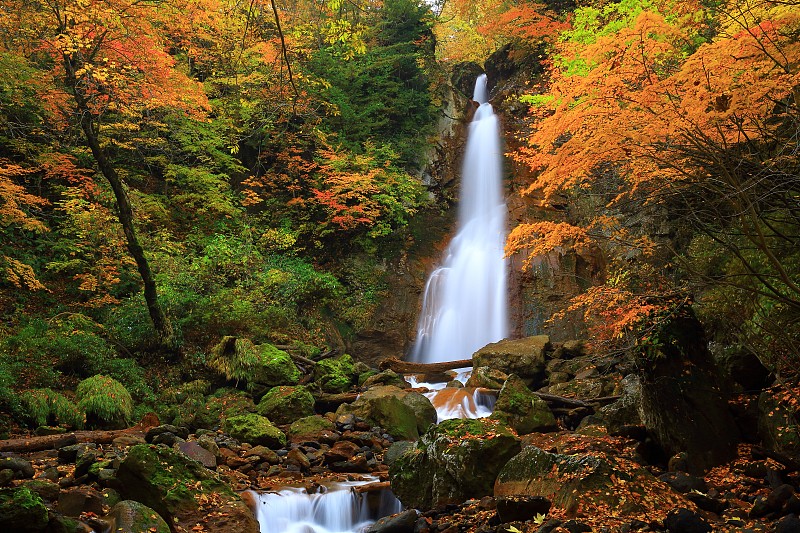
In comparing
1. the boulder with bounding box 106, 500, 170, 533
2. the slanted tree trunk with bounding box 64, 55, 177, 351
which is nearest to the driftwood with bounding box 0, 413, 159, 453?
the boulder with bounding box 106, 500, 170, 533

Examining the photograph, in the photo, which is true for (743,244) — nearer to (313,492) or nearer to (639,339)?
(639,339)

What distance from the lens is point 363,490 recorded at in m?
6.83

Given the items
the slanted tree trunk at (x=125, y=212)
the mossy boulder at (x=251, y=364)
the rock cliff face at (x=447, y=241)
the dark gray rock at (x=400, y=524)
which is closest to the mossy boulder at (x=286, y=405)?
the mossy boulder at (x=251, y=364)

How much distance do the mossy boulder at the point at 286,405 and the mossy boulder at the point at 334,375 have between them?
4.04ft

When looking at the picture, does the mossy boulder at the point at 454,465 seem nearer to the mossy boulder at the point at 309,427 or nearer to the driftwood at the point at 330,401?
the mossy boulder at the point at 309,427

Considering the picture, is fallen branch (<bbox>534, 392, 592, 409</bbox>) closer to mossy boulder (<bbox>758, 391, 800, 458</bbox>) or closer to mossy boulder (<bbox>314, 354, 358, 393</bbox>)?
mossy boulder (<bbox>758, 391, 800, 458</bbox>)

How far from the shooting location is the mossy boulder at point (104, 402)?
7957 millimetres

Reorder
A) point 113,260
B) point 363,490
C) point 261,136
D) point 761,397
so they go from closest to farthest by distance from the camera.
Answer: point 761,397, point 363,490, point 113,260, point 261,136

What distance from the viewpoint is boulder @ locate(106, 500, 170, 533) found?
422 cm

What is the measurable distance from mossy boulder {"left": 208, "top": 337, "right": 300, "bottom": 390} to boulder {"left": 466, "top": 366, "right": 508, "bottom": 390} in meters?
3.96

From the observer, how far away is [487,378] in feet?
37.3

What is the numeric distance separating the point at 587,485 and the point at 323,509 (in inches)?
131

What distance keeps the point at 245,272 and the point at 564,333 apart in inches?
362

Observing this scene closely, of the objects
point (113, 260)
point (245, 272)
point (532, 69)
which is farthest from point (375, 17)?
point (113, 260)
